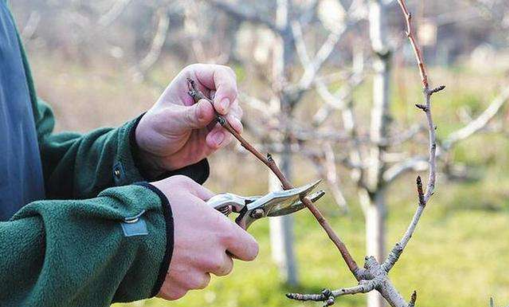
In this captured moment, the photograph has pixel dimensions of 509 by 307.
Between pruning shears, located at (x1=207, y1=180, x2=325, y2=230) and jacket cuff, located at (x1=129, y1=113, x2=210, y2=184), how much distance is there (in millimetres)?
336

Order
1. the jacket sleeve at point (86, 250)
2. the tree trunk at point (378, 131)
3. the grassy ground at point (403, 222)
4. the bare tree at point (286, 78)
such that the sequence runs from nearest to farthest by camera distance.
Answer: the jacket sleeve at point (86, 250) < the tree trunk at point (378, 131) < the bare tree at point (286, 78) < the grassy ground at point (403, 222)

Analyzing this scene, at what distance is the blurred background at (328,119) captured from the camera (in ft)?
11.8

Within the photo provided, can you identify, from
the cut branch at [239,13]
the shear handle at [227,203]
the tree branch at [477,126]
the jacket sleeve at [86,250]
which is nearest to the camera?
the jacket sleeve at [86,250]

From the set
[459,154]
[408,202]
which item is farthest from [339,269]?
[459,154]

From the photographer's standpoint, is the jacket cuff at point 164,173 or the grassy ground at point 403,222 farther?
the grassy ground at point 403,222

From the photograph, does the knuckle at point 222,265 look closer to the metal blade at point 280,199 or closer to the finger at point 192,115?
the metal blade at point 280,199

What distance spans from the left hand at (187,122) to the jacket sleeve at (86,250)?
13.1 inches

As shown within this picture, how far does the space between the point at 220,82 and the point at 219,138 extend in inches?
5.6

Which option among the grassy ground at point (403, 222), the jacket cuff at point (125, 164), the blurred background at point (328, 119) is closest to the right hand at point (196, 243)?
the jacket cuff at point (125, 164)

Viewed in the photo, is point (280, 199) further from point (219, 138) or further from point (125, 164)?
point (125, 164)

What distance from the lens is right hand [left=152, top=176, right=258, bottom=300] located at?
111 cm

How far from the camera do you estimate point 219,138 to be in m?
1.50

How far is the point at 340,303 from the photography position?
5.05 metres

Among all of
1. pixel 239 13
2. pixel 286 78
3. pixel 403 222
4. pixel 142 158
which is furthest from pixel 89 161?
pixel 403 222
